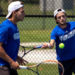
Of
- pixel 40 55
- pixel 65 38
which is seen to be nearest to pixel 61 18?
pixel 65 38

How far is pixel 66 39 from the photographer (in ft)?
17.1

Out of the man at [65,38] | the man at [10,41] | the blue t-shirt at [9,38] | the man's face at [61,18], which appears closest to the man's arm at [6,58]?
the man at [10,41]

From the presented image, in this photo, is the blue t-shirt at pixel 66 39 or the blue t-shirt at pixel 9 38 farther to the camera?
the blue t-shirt at pixel 66 39

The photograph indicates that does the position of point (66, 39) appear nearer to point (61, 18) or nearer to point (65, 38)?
point (65, 38)

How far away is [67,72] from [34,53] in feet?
10.5

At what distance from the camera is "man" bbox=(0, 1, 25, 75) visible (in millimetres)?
4188

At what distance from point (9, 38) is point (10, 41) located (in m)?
0.04

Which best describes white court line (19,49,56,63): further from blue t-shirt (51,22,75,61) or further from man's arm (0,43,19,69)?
man's arm (0,43,19,69)

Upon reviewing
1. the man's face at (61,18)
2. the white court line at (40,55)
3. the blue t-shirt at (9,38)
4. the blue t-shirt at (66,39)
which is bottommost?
the white court line at (40,55)

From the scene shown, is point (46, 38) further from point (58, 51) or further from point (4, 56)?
point (4, 56)

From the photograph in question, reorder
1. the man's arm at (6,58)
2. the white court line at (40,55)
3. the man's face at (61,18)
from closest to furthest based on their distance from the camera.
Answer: the man's arm at (6,58), the man's face at (61,18), the white court line at (40,55)

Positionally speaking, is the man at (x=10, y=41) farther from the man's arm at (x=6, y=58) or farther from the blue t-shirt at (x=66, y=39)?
the blue t-shirt at (x=66, y=39)

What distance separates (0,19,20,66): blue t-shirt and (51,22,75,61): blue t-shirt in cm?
99

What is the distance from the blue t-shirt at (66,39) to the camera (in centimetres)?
521
